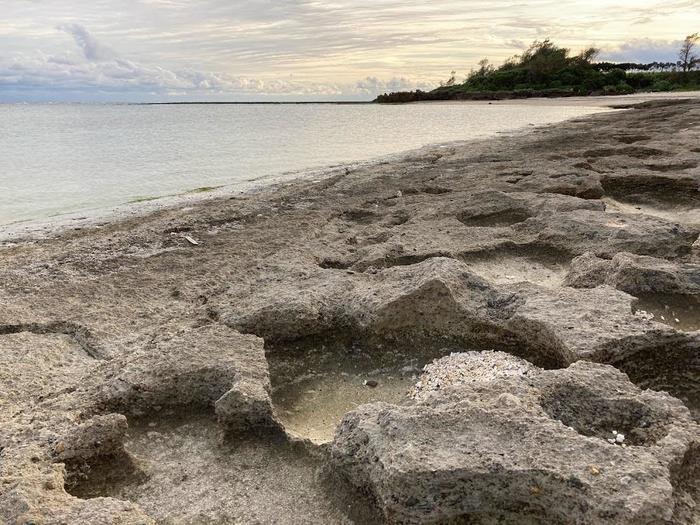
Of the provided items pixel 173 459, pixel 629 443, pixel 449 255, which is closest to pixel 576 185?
pixel 449 255

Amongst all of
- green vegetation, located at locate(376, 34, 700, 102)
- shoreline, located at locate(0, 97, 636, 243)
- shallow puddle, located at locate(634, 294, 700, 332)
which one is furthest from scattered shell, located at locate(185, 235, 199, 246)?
green vegetation, located at locate(376, 34, 700, 102)

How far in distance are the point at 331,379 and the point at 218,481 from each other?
99 centimetres

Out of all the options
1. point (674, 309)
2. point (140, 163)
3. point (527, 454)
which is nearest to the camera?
point (527, 454)

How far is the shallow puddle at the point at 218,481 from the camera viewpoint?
2.09 m

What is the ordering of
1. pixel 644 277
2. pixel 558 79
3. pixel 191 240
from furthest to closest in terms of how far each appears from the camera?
pixel 558 79 → pixel 191 240 → pixel 644 277

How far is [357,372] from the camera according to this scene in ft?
10.5

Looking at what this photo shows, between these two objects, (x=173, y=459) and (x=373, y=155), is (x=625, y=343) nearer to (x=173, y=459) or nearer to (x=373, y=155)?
(x=173, y=459)

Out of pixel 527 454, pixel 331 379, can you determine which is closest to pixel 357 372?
pixel 331 379

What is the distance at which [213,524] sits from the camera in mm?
2062

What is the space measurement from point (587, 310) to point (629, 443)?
42.1 inches

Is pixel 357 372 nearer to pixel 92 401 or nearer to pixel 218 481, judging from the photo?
pixel 218 481

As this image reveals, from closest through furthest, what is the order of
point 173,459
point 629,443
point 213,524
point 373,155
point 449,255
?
point 213,524 < point 629,443 < point 173,459 < point 449,255 < point 373,155

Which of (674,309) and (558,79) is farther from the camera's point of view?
(558,79)

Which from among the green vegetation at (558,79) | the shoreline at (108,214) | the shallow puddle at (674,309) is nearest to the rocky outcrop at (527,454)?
the shallow puddle at (674,309)
